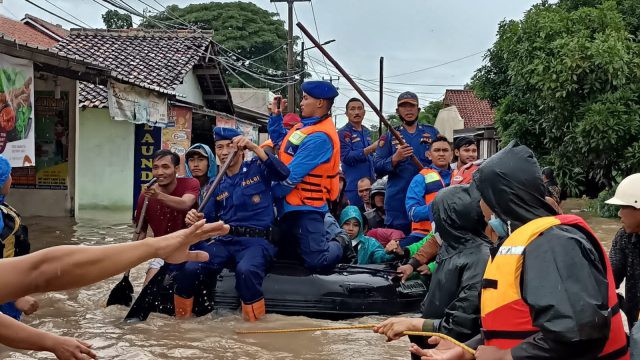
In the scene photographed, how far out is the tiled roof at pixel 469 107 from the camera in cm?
3850

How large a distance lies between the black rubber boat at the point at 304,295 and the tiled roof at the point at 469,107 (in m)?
32.9

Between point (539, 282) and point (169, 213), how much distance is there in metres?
4.25

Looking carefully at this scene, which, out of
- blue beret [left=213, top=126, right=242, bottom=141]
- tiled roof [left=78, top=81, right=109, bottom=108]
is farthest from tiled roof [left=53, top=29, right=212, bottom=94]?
blue beret [left=213, top=126, right=242, bottom=141]

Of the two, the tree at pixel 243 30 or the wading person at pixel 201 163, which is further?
the tree at pixel 243 30

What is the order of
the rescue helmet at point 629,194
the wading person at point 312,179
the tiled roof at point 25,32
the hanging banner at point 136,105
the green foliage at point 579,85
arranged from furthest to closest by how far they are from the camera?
1. the tiled roof at point 25,32
2. the green foliage at point 579,85
3. the hanging banner at point 136,105
4. the wading person at point 312,179
5. the rescue helmet at point 629,194

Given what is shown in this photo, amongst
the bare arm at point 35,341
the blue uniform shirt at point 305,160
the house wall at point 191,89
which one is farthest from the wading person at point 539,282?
the house wall at point 191,89

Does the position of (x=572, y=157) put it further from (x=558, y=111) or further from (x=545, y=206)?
(x=545, y=206)

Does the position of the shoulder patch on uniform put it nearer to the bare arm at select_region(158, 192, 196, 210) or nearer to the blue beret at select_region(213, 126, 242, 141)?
the blue beret at select_region(213, 126, 242, 141)

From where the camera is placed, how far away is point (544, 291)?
200 centimetres

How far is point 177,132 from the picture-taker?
15719 millimetres

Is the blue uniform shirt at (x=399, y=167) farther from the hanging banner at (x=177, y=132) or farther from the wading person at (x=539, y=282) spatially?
the hanging banner at (x=177, y=132)

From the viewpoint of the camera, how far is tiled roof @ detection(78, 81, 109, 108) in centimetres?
1379

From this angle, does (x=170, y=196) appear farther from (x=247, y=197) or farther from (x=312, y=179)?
(x=312, y=179)

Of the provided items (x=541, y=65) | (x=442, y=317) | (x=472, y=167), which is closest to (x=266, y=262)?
(x=472, y=167)
